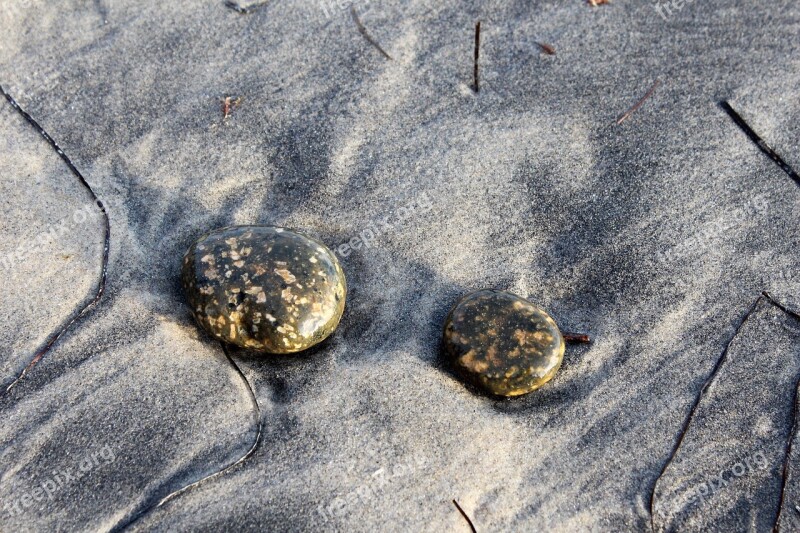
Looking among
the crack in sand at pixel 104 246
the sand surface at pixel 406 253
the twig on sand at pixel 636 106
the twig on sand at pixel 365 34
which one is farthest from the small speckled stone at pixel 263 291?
the twig on sand at pixel 636 106

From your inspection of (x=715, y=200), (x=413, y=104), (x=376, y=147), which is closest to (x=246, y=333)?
(x=376, y=147)

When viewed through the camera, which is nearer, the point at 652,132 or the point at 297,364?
the point at 297,364

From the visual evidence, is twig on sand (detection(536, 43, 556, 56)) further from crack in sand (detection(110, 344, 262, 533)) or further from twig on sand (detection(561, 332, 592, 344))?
crack in sand (detection(110, 344, 262, 533))

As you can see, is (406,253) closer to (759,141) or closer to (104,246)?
(104,246)

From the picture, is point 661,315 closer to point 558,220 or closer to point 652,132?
point 558,220

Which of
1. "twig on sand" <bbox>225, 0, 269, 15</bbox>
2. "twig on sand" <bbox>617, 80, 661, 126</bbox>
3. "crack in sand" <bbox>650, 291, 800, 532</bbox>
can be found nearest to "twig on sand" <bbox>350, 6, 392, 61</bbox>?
"twig on sand" <bbox>225, 0, 269, 15</bbox>

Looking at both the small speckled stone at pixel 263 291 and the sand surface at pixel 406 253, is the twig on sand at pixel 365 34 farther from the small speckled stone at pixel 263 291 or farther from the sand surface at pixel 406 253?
the small speckled stone at pixel 263 291

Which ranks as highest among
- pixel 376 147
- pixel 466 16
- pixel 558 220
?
pixel 466 16

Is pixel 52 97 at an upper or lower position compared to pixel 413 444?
upper
